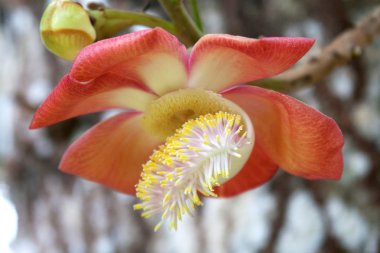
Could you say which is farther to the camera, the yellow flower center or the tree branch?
the tree branch

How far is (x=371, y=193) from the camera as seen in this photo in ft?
4.22

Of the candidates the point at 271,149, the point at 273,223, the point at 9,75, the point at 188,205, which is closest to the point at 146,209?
the point at 188,205

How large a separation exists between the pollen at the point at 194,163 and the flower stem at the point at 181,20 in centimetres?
10

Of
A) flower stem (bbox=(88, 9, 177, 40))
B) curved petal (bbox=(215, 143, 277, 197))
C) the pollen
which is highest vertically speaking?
flower stem (bbox=(88, 9, 177, 40))

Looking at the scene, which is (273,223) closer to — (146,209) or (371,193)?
(371,193)

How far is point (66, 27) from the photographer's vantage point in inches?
25.3

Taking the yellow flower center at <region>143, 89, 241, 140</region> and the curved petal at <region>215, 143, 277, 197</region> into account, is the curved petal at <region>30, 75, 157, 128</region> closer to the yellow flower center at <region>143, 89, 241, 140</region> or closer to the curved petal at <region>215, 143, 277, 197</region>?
the yellow flower center at <region>143, 89, 241, 140</region>

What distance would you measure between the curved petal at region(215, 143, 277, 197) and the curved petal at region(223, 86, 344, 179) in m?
0.02

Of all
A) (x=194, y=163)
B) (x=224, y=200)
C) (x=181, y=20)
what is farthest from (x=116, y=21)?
(x=224, y=200)

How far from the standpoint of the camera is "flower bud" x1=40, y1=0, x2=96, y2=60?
645mm

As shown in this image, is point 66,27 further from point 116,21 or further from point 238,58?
point 238,58

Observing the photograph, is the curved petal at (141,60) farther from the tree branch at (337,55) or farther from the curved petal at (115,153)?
the tree branch at (337,55)

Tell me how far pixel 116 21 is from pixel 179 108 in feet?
0.42

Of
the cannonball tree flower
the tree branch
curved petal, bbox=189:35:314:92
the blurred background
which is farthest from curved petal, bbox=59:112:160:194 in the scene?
the blurred background
